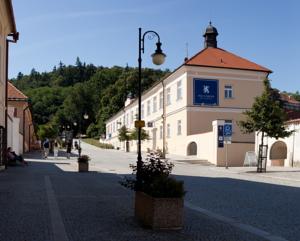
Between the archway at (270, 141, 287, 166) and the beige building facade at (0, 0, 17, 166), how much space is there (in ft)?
57.7

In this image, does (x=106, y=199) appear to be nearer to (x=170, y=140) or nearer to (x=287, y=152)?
(x=287, y=152)

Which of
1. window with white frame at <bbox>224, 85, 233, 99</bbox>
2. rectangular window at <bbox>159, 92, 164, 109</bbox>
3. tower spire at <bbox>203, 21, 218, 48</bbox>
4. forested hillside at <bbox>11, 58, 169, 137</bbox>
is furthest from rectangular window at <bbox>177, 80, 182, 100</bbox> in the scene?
forested hillside at <bbox>11, 58, 169, 137</bbox>

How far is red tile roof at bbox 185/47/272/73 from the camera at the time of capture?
47.8 meters

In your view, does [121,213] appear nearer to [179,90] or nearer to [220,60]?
[179,90]

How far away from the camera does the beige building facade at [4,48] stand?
2349 cm

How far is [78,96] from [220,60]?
307 feet

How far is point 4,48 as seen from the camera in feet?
85.4

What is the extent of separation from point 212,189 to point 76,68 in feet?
531

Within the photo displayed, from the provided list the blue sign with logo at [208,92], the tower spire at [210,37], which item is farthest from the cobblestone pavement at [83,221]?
the tower spire at [210,37]

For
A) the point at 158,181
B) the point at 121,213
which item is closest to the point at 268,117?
the point at 121,213

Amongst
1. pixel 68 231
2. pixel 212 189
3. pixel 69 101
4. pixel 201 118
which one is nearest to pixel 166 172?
pixel 68 231

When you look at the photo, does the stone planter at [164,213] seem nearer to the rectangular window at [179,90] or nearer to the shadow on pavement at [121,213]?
the shadow on pavement at [121,213]

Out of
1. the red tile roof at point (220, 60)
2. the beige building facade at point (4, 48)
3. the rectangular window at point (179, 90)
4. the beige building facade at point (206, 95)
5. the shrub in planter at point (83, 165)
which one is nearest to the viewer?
the beige building facade at point (4, 48)

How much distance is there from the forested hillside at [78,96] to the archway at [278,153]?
6685 cm
